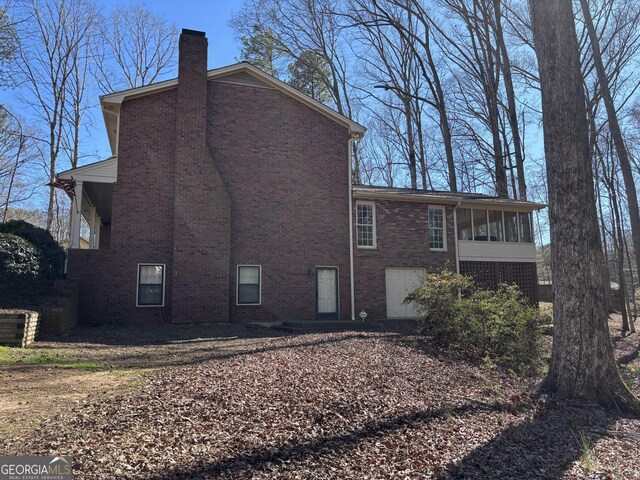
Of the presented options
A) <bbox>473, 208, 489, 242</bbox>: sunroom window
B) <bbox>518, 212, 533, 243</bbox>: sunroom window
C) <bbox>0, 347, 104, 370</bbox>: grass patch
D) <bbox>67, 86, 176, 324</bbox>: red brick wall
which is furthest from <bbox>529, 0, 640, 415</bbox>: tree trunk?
<bbox>518, 212, 533, 243</bbox>: sunroom window

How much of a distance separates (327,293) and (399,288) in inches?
112

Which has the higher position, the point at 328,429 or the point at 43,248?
the point at 43,248

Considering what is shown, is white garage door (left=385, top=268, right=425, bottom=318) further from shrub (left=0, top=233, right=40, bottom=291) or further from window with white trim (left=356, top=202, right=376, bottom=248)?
shrub (left=0, top=233, right=40, bottom=291)

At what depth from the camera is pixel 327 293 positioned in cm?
1587

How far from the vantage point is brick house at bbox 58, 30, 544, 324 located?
543 inches

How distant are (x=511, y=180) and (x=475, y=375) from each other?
22.6 meters

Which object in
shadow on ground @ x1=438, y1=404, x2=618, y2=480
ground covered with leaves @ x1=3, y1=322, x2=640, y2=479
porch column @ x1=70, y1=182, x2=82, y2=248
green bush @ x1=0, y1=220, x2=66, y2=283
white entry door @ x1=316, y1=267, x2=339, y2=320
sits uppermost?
porch column @ x1=70, y1=182, x2=82, y2=248

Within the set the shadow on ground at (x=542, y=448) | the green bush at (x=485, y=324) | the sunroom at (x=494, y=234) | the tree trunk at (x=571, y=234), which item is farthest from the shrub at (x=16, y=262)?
the sunroom at (x=494, y=234)

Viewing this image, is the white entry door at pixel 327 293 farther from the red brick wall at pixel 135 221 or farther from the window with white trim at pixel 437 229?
the red brick wall at pixel 135 221

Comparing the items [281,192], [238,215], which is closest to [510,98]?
[281,192]

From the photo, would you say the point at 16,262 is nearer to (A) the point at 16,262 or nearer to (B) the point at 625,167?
(A) the point at 16,262

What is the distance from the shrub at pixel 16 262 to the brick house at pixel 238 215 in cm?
188

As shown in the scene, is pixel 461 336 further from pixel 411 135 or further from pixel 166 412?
pixel 411 135

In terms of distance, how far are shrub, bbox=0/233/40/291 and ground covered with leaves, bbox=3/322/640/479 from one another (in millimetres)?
6114
